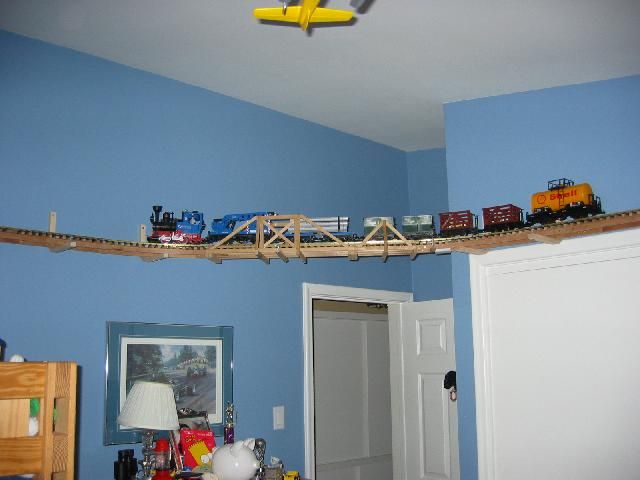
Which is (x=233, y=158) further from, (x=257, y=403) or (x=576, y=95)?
(x=576, y=95)

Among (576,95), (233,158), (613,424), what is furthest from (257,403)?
(576,95)

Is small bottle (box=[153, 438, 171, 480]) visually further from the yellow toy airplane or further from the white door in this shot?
the yellow toy airplane

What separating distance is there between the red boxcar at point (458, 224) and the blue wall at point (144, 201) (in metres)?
0.95

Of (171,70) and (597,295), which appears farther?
(171,70)

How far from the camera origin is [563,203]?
3615 mm

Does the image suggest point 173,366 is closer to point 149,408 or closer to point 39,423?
point 149,408

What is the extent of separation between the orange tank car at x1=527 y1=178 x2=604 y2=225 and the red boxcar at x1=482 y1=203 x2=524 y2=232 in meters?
0.07

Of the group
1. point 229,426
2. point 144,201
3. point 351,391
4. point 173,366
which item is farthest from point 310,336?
point 351,391

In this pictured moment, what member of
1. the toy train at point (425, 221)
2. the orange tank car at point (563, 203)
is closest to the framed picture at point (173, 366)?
the toy train at point (425, 221)

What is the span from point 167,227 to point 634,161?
2391 mm

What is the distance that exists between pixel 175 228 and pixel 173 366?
28.2 inches

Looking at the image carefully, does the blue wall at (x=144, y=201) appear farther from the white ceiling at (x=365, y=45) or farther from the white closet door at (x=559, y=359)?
the white closet door at (x=559, y=359)

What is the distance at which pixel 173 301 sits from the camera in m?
3.86

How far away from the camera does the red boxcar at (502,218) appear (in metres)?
3.72
